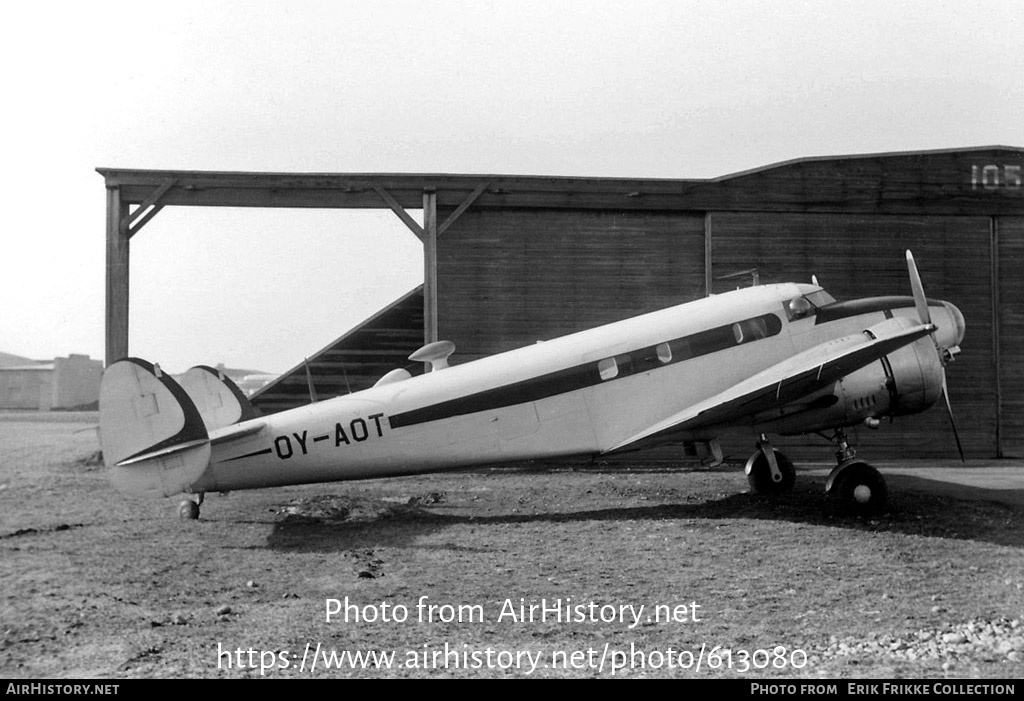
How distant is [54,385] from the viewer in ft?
95.5

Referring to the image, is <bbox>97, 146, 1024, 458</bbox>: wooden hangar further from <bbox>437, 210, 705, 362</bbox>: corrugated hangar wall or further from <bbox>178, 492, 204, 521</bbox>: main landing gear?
<bbox>178, 492, 204, 521</bbox>: main landing gear

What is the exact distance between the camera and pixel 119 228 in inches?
606

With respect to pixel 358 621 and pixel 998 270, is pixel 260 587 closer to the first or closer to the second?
pixel 358 621

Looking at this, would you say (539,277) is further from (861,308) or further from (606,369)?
(861,308)

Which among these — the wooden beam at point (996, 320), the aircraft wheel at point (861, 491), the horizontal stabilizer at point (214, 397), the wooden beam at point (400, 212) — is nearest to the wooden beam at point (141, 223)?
the wooden beam at point (400, 212)

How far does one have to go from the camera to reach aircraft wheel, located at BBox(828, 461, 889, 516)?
31.1ft

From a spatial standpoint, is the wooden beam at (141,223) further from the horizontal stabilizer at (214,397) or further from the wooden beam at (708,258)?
the wooden beam at (708,258)

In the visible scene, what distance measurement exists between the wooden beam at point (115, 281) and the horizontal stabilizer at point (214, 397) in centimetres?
604

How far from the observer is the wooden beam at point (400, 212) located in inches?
626

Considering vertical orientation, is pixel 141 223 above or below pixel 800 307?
above

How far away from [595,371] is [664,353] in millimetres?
975

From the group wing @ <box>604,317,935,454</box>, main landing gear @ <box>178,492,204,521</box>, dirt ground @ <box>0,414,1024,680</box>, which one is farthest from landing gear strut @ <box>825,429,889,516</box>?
main landing gear @ <box>178,492,204,521</box>

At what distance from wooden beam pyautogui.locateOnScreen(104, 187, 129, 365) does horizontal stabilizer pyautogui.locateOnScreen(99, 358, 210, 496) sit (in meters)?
7.51

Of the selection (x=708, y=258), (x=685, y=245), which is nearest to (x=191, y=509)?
(x=685, y=245)
